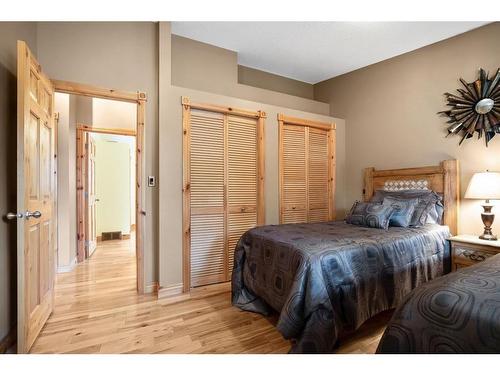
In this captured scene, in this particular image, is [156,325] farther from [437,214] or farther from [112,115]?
[112,115]

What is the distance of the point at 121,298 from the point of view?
246cm

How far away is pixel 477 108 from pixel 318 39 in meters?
1.80

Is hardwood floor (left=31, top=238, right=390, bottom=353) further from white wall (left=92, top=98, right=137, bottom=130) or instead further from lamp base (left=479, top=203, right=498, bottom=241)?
white wall (left=92, top=98, right=137, bottom=130)

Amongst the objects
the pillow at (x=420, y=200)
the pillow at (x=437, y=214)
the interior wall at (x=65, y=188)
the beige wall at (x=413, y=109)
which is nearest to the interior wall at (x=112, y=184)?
the interior wall at (x=65, y=188)

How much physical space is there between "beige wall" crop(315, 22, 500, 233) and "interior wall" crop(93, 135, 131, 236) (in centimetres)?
426

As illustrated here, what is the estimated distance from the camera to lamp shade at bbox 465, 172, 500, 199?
2.19m

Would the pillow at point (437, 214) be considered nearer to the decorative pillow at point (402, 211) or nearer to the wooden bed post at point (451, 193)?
the wooden bed post at point (451, 193)

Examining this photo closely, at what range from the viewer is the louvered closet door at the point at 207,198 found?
2641 mm

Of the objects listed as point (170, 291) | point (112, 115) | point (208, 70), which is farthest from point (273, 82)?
point (170, 291)

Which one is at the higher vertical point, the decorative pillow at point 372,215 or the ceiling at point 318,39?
the ceiling at point 318,39

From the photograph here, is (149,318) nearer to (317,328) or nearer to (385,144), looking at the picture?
(317,328)

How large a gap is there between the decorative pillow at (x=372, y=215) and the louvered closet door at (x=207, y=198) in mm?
1435

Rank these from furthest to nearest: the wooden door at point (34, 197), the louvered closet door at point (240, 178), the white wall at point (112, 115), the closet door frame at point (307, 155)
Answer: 1. the white wall at point (112, 115)
2. the closet door frame at point (307, 155)
3. the louvered closet door at point (240, 178)
4. the wooden door at point (34, 197)
